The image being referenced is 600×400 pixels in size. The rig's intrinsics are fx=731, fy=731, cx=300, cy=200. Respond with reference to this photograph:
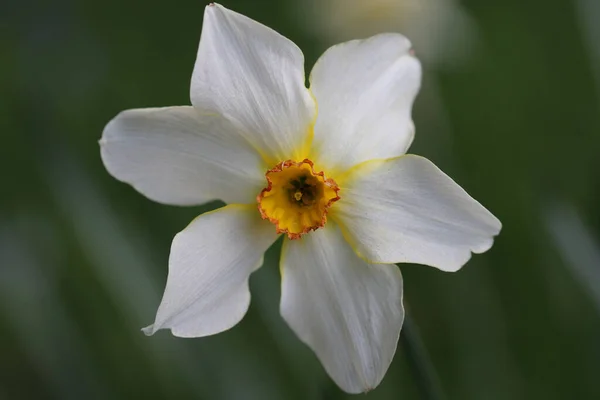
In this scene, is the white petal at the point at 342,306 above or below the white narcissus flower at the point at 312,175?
below

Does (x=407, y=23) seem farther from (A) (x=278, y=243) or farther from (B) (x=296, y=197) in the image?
(B) (x=296, y=197)

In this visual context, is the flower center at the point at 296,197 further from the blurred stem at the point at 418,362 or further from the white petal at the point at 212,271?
the blurred stem at the point at 418,362

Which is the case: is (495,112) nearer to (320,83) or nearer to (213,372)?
(213,372)

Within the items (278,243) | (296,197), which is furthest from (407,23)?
(296,197)

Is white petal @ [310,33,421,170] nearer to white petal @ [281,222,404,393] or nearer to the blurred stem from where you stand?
white petal @ [281,222,404,393]

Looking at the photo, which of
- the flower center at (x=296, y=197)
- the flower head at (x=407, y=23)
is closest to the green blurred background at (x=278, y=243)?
the flower head at (x=407, y=23)

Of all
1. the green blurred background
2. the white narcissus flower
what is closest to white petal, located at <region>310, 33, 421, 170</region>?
the white narcissus flower

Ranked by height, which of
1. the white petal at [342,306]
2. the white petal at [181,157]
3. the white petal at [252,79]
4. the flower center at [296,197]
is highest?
the white petal at [252,79]
